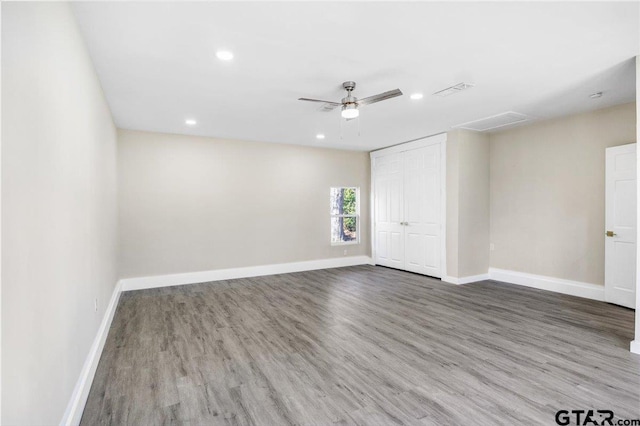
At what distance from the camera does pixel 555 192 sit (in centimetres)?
509

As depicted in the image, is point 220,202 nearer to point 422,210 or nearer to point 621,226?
point 422,210

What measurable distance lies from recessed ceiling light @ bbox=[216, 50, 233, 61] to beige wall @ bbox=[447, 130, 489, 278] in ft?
13.7

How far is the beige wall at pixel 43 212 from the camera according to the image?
114cm

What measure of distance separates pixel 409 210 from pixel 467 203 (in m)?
1.18

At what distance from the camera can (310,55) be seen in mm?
2834

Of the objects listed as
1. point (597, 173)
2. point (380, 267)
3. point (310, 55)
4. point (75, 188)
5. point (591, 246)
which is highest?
point (310, 55)

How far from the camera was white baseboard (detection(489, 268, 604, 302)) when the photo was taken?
461 cm

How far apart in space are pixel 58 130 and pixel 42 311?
99 cm

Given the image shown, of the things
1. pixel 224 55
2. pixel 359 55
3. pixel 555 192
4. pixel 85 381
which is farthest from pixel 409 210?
pixel 85 381

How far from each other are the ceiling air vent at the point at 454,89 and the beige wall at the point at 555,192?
8.27ft

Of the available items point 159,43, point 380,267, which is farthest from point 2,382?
point 380,267

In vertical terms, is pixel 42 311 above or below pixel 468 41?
below

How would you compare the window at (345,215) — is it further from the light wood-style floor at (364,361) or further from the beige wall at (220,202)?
the light wood-style floor at (364,361)

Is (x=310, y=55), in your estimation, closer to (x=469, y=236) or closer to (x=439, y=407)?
(x=439, y=407)
